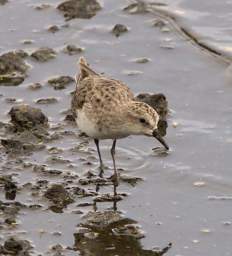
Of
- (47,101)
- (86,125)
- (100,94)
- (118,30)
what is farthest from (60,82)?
(86,125)

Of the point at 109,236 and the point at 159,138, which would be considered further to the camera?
the point at 159,138

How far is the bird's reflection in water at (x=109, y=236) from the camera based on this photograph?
31.6 feet

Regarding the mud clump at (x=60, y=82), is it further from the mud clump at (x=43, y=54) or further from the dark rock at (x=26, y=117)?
the dark rock at (x=26, y=117)

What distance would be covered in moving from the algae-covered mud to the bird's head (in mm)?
591

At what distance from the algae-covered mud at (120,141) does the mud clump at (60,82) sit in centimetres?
2

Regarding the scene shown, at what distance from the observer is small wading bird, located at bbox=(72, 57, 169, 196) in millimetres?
10969

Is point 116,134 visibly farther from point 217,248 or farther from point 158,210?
point 217,248

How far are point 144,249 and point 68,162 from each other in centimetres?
216

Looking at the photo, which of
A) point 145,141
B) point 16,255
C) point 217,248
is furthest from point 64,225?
point 145,141

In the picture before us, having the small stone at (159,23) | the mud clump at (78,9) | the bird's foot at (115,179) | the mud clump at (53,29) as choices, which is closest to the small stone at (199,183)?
the bird's foot at (115,179)

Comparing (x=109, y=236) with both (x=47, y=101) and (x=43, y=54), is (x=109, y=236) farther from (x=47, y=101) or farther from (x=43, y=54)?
(x=43, y=54)

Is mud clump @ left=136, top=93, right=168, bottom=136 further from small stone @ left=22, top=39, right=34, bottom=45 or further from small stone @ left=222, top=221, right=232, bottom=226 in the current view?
small stone @ left=22, top=39, right=34, bottom=45

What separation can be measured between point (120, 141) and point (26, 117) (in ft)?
4.06

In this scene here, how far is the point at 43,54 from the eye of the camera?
14.3 meters
